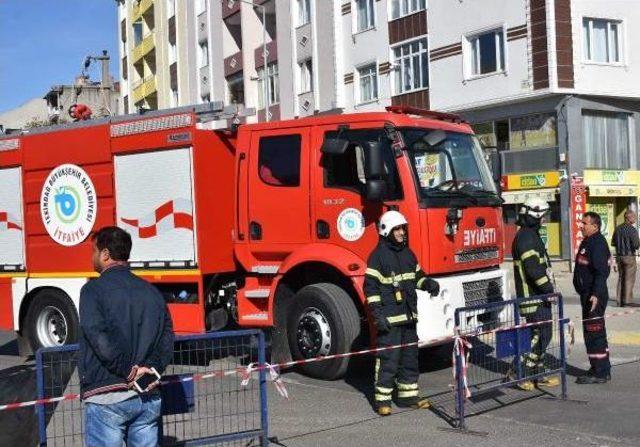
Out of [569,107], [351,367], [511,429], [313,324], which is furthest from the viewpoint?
[569,107]

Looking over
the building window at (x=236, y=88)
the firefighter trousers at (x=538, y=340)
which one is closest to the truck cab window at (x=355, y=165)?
the firefighter trousers at (x=538, y=340)

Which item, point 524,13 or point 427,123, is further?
point 524,13

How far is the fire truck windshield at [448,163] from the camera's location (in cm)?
870

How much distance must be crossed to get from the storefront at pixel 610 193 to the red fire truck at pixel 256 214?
18617 millimetres

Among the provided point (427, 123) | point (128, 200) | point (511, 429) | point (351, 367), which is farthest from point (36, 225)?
point (511, 429)

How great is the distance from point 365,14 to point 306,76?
4.58 metres

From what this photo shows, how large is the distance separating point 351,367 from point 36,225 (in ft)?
15.0

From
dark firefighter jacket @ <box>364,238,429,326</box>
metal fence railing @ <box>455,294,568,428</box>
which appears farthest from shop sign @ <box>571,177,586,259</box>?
dark firefighter jacket @ <box>364,238,429,326</box>

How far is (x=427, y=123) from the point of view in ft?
29.9

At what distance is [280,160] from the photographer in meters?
9.48

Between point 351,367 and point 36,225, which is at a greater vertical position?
point 36,225

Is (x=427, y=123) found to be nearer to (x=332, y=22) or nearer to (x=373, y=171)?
(x=373, y=171)

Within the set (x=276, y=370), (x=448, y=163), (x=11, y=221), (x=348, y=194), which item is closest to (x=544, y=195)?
(x=448, y=163)

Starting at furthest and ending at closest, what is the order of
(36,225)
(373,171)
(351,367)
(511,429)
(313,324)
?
1. (36,225)
2. (351,367)
3. (313,324)
4. (373,171)
5. (511,429)
